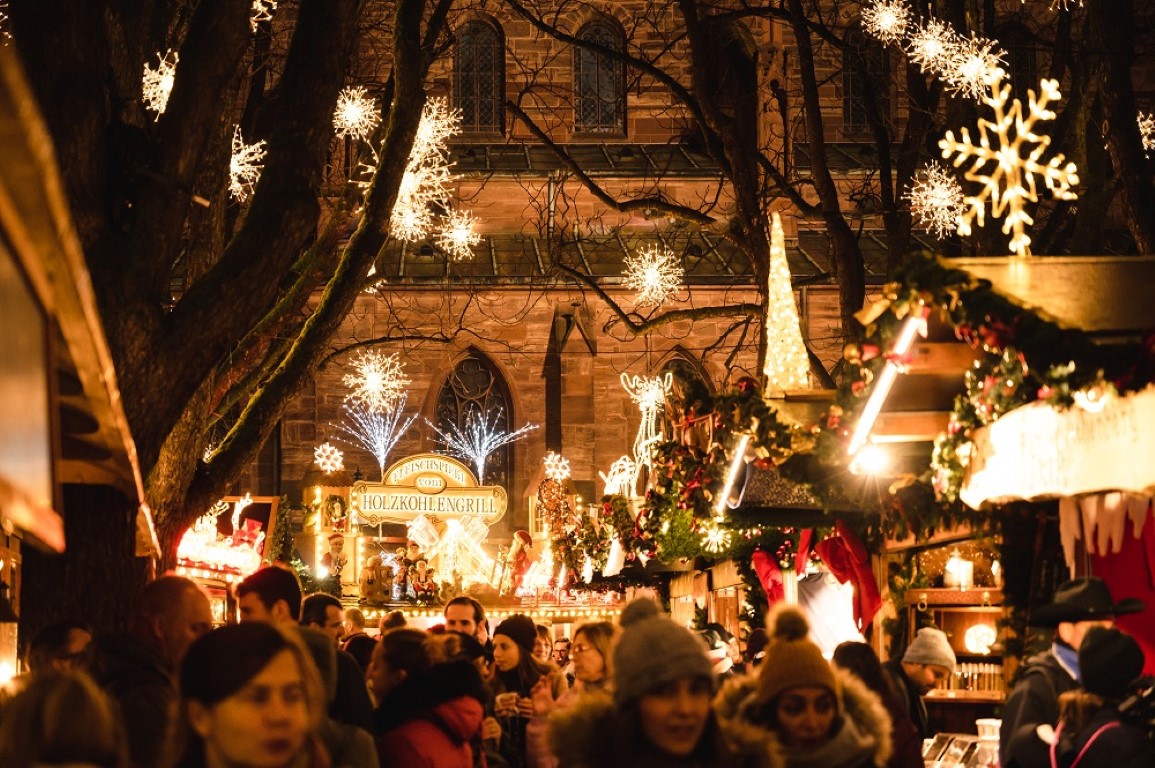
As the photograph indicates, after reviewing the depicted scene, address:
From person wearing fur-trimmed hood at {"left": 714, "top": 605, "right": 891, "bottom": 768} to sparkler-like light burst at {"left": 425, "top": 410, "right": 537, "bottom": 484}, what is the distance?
32987 mm

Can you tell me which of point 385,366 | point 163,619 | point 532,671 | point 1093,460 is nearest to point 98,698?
point 163,619

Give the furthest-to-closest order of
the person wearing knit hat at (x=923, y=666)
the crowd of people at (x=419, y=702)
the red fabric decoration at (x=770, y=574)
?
the red fabric decoration at (x=770, y=574) → the person wearing knit hat at (x=923, y=666) → the crowd of people at (x=419, y=702)

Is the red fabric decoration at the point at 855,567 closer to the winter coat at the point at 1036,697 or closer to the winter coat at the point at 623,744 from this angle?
the winter coat at the point at 1036,697

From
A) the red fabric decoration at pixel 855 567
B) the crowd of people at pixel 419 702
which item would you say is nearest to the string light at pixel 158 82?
the red fabric decoration at pixel 855 567

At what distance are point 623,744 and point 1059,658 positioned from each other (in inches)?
143

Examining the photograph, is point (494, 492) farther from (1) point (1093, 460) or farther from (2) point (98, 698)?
(2) point (98, 698)

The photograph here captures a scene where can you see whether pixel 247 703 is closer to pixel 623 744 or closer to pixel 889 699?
pixel 623 744

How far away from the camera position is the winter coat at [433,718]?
5.59 m

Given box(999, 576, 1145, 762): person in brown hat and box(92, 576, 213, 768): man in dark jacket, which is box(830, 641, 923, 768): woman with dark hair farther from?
box(92, 576, 213, 768): man in dark jacket

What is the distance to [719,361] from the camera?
3856cm

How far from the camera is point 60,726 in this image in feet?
11.9

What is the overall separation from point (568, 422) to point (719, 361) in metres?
3.67

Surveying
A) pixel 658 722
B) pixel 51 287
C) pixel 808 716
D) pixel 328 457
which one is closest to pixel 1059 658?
pixel 808 716

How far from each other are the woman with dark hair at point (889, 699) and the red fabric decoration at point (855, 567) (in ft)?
14.9
